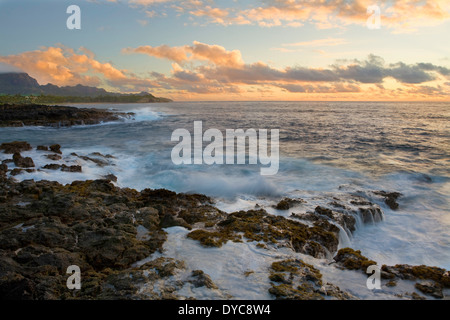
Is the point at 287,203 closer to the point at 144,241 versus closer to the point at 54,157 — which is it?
the point at 144,241

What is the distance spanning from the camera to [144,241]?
241 inches

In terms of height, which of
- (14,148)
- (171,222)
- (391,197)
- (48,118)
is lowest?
(391,197)

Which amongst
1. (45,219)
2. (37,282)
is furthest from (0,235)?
(37,282)

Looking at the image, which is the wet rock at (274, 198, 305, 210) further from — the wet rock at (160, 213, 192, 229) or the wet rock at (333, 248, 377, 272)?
the wet rock at (160, 213, 192, 229)

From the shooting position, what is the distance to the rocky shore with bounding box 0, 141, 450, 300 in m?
4.50

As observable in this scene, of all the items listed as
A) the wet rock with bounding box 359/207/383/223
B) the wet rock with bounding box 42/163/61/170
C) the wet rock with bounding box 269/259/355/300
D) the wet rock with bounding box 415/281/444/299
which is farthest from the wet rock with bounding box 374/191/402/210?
the wet rock with bounding box 42/163/61/170

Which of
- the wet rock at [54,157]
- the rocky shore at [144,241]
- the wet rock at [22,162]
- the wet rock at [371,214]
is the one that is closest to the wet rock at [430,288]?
the rocky shore at [144,241]

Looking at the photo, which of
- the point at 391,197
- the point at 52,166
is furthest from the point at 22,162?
the point at 391,197

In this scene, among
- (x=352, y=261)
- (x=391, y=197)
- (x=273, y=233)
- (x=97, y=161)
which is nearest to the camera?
(x=352, y=261)

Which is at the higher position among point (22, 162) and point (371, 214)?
point (22, 162)

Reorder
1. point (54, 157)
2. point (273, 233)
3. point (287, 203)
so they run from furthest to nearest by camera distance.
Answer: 1. point (54, 157)
2. point (287, 203)
3. point (273, 233)

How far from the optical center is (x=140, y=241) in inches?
240
